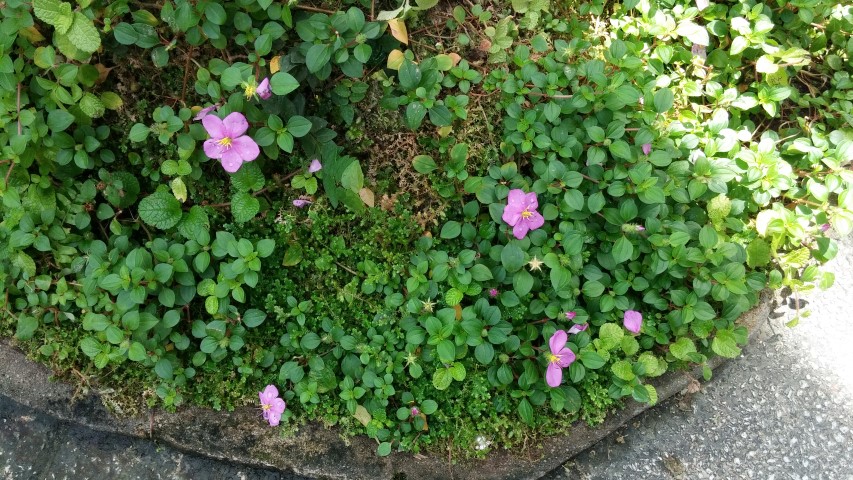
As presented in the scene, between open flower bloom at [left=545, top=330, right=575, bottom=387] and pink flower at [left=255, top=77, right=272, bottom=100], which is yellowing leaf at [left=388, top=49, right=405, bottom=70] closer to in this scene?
pink flower at [left=255, top=77, right=272, bottom=100]

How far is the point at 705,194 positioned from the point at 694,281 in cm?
37

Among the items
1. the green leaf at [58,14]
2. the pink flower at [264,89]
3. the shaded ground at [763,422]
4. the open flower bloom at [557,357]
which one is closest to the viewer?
the green leaf at [58,14]

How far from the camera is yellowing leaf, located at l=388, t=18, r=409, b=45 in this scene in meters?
2.15

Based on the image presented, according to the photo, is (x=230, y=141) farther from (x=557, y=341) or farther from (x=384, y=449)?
(x=557, y=341)

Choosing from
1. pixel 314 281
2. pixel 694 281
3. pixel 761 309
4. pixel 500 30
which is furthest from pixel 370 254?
pixel 761 309

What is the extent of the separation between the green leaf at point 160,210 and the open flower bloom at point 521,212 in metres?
1.24

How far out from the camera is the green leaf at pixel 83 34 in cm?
191

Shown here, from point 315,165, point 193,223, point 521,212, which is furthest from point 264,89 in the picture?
point 521,212

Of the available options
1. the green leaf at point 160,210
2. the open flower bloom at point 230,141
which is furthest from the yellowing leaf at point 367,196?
the green leaf at point 160,210

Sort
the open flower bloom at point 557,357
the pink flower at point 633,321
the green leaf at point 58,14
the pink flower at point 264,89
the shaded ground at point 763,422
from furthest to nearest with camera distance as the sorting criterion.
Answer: the shaded ground at point 763,422 < the pink flower at point 633,321 < the open flower bloom at point 557,357 < the pink flower at point 264,89 < the green leaf at point 58,14

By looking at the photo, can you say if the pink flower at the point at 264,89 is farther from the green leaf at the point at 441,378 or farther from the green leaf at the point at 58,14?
the green leaf at the point at 441,378

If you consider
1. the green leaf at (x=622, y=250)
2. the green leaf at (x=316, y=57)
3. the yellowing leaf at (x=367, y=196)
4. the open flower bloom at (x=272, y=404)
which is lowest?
the open flower bloom at (x=272, y=404)

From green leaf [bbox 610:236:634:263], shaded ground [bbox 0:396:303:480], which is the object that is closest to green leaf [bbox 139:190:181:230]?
shaded ground [bbox 0:396:303:480]

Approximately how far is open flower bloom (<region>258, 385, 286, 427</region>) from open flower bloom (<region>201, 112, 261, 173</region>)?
85 centimetres
